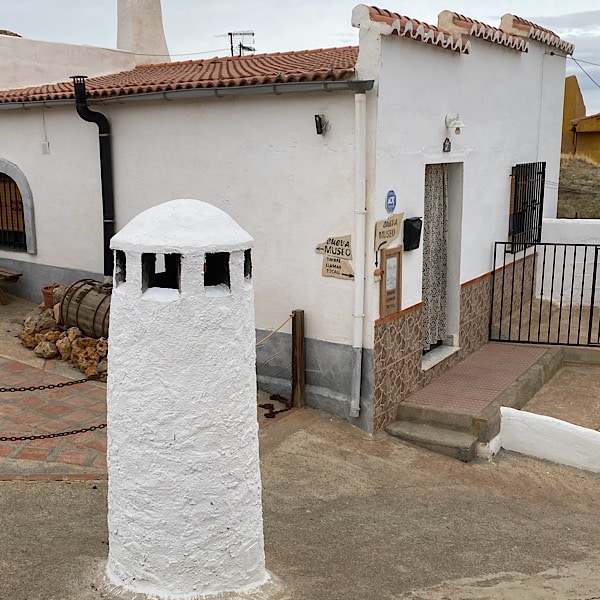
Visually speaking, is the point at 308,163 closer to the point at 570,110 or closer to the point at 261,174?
the point at 261,174

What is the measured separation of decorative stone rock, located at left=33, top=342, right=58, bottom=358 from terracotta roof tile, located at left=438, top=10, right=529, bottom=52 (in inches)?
238

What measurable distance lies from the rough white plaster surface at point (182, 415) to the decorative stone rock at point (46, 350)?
510 cm

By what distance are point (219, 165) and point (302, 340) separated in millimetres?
2230

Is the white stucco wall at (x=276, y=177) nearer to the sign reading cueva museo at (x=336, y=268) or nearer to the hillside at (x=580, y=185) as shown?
the sign reading cueva museo at (x=336, y=268)

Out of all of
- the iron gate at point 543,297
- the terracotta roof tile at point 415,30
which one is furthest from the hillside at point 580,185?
the terracotta roof tile at point 415,30

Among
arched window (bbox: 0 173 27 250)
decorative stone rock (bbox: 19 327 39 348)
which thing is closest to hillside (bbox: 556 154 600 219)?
arched window (bbox: 0 173 27 250)

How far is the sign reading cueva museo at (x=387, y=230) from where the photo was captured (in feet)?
24.1

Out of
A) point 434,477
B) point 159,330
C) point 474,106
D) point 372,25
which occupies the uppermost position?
point 372,25

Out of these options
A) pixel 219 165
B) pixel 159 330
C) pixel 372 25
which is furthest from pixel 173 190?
pixel 159 330

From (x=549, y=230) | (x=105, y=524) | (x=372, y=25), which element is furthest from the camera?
(x=549, y=230)

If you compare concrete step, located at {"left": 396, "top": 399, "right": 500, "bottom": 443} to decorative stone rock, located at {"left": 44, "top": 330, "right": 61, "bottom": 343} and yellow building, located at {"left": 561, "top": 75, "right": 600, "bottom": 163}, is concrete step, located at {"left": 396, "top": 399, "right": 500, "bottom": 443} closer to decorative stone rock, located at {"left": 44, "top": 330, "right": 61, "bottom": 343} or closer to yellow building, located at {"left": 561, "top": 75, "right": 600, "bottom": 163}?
decorative stone rock, located at {"left": 44, "top": 330, "right": 61, "bottom": 343}

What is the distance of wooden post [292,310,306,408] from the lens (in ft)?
25.5

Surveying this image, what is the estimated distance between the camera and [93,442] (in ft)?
22.8

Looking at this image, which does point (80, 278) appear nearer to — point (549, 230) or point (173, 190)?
point (173, 190)
